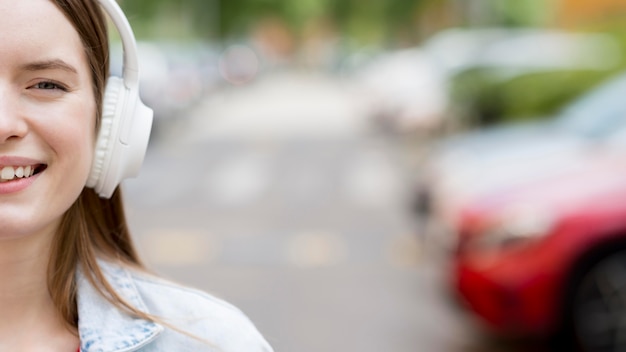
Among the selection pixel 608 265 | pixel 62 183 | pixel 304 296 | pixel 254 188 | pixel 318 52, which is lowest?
pixel 318 52

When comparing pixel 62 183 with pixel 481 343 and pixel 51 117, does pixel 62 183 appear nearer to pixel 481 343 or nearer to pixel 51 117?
pixel 51 117

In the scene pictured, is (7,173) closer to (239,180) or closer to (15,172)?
(15,172)

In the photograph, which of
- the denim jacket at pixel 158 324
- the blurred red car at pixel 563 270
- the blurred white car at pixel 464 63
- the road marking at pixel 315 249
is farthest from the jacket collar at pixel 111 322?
the blurred white car at pixel 464 63

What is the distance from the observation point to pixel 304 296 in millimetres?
7363

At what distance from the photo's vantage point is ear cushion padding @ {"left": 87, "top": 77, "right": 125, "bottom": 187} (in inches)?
66.4

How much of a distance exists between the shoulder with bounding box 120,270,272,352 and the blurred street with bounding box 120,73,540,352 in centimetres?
27

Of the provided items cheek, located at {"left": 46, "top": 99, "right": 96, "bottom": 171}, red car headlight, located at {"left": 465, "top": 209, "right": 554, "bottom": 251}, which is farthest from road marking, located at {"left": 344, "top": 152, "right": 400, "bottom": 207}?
cheek, located at {"left": 46, "top": 99, "right": 96, "bottom": 171}

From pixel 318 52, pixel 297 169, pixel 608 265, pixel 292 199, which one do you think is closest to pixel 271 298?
pixel 608 265

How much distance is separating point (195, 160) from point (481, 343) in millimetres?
10484

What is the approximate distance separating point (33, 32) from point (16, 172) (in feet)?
0.69

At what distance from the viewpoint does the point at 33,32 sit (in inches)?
58.3

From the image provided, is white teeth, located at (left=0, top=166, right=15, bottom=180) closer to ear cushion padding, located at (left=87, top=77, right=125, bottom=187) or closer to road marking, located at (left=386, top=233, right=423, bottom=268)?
ear cushion padding, located at (left=87, top=77, right=125, bottom=187)

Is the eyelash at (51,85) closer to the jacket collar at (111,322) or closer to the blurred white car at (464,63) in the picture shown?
the jacket collar at (111,322)

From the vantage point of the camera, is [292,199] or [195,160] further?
[195,160]
